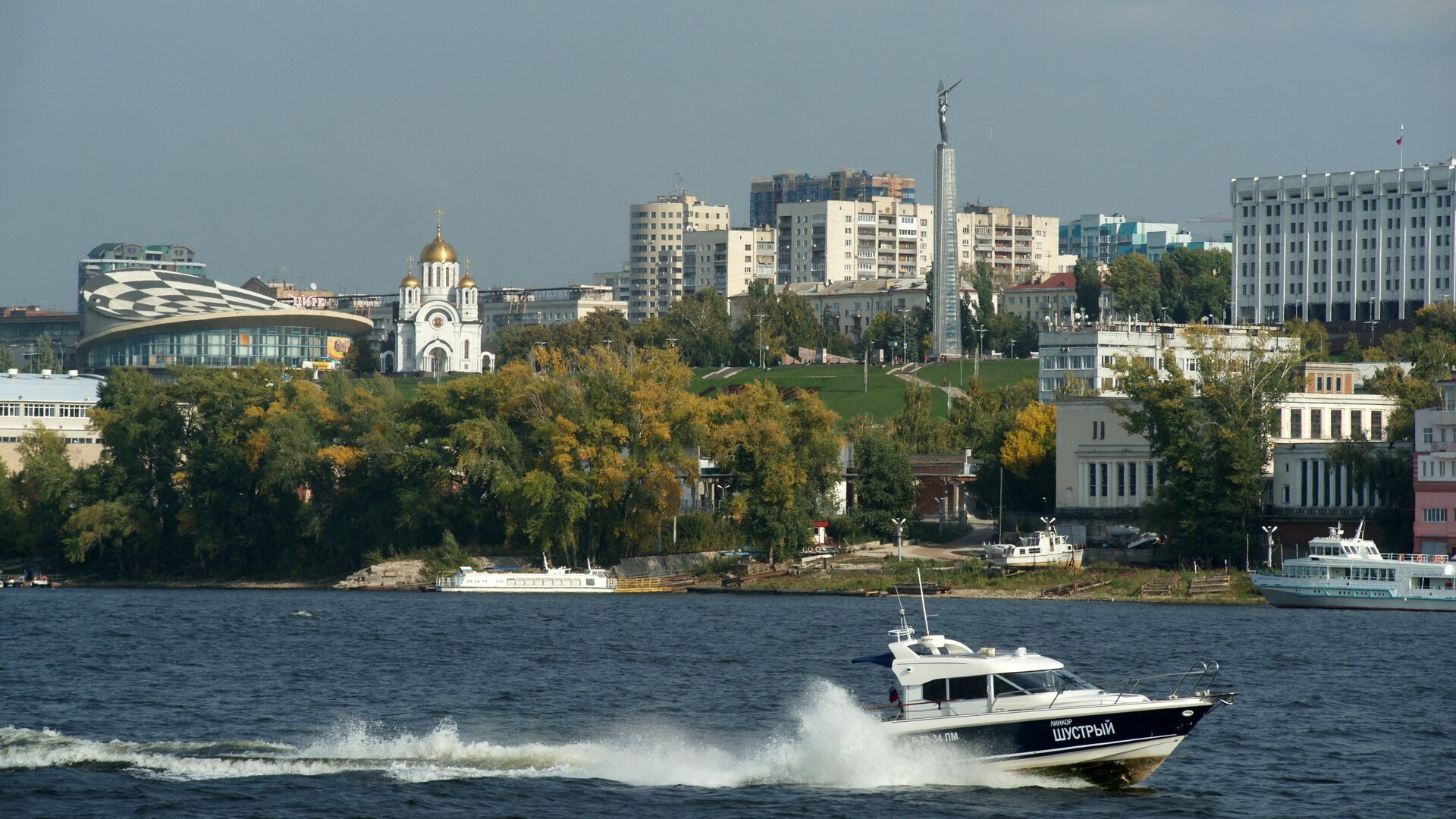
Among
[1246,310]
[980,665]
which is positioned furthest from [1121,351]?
[980,665]

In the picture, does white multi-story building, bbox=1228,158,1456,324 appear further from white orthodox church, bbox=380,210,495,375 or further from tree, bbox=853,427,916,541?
tree, bbox=853,427,916,541

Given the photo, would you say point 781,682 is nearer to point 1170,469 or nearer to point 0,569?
point 1170,469

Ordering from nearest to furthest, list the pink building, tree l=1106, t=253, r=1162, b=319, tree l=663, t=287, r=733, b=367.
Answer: the pink building
tree l=663, t=287, r=733, b=367
tree l=1106, t=253, r=1162, b=319

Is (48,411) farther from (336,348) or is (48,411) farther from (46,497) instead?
(336,348)

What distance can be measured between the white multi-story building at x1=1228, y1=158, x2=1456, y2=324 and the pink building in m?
104

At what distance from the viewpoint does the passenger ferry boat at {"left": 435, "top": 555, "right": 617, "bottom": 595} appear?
83.0 metres

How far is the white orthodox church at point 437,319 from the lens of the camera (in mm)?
195625

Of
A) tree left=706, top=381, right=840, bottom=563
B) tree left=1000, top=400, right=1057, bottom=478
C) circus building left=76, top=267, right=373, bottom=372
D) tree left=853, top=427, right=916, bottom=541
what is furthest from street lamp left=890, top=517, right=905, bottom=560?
circus building left=76, top=267, right=373, bottom=372

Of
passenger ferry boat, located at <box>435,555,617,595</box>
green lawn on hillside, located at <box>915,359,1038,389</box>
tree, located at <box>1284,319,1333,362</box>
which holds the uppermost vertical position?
tree, located at <box>1284,319,1333,362</box>

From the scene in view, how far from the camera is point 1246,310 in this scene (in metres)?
195

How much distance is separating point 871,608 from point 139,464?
41.9m

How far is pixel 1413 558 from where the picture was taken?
248ft

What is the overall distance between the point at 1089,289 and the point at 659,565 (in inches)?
4436

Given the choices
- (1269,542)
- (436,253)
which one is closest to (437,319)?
(436,253)
